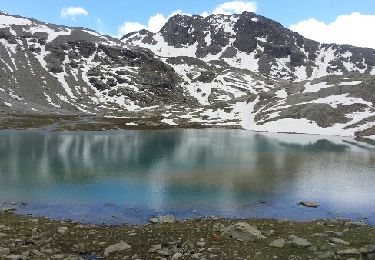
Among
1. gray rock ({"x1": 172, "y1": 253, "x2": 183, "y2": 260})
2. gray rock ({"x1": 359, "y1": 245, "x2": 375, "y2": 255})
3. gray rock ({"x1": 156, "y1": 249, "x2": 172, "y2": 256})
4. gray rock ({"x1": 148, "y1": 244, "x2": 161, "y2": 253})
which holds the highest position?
gray rock ({"x1": 359, "y1": 245, "x2": 375, "y2": 255})

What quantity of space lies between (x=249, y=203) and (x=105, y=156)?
127 ft

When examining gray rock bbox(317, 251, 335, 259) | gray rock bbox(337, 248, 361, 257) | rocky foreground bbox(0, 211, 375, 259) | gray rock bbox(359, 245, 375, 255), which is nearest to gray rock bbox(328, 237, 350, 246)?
rocky foreground bbox(0, 211, 375, 259)

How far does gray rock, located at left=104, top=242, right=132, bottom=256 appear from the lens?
2234cm

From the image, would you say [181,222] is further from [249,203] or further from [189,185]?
[189,185]

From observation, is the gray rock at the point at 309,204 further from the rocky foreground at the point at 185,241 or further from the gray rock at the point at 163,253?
the gray rock at the point at 163,253

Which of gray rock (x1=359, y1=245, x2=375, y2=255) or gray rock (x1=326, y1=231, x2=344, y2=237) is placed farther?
gray rock (x1=326, y1=231, x2=344, y2=237)

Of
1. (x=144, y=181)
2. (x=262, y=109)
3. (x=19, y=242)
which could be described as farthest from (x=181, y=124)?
(x=19, y=242)

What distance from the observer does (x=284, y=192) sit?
4416cm

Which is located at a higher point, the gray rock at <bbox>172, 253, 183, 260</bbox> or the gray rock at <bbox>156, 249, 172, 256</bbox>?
the gray rock at <bbox>172, 253, 183, 260</bbox>

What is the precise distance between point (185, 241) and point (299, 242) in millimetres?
6213

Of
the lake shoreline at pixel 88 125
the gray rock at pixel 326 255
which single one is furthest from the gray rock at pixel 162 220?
the lake shoreline at pixel 88 125

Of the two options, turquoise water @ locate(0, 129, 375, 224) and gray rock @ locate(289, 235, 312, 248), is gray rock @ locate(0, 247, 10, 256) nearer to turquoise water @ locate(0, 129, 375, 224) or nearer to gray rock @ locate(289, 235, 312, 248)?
turquoise water @ locate(0, 129, 375, 224)

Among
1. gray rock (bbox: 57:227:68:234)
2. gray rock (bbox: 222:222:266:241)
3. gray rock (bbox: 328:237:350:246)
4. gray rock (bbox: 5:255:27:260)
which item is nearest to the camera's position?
gray rock (bbox: 5:255:27:260)

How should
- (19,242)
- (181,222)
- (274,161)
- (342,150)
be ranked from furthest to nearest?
(342,150) < (274,161) < (181,222) < (19,242)
